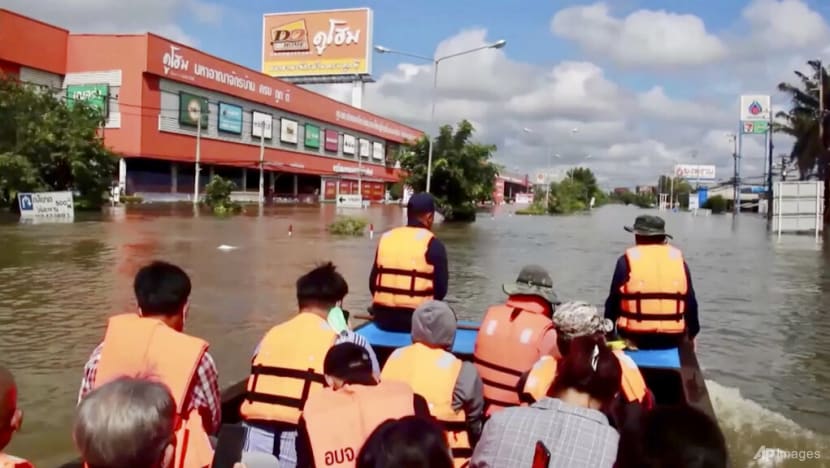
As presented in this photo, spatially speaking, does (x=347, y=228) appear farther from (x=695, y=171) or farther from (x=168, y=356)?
(x=695, y=171)

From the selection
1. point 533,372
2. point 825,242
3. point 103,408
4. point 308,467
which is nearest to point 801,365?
point 533,372

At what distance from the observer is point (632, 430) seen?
208cm

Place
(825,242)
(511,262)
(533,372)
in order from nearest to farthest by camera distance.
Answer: (533,372) → (511,262) → (825,242)

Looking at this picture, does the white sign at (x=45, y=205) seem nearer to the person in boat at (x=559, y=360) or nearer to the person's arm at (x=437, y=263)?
the person's arm at (x=437, y=263)

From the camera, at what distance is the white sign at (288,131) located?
2603 inches

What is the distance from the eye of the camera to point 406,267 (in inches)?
212

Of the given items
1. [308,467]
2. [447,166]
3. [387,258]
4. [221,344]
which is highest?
[447,166]

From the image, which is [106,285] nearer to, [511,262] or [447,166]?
[511,262]

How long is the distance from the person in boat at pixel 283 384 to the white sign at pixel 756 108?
70.7 metres

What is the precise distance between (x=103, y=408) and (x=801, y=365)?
868 cm

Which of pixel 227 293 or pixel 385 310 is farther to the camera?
pixel 227 293

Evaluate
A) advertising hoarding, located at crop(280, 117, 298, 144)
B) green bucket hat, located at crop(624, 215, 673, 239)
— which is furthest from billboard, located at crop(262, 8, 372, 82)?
green bucket hat, located at crop(624, 215, 673, 239)

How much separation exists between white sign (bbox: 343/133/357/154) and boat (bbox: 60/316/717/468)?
7374 cm

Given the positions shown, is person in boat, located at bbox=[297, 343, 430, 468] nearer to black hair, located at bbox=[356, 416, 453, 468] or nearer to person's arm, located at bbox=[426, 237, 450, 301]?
black hair, located at bbox=[356, 416, 453, 468]
